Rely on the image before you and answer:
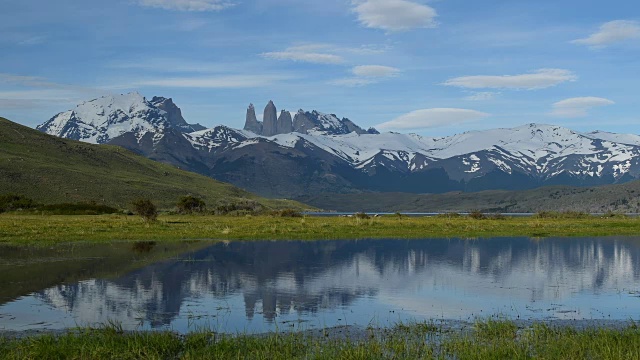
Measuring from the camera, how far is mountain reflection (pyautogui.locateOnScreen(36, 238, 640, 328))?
29281mm

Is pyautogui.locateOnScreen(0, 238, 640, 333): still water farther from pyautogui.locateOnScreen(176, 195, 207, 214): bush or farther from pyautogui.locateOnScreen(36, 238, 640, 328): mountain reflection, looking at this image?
pyautogui.locateOnScreen(176, 195, 207, 214): bush

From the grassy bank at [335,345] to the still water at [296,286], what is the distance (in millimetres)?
2775

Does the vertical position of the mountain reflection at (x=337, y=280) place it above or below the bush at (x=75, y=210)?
below

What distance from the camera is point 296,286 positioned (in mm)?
35812

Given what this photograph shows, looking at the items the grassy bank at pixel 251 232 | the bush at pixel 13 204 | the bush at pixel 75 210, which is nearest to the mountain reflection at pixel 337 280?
the grassy bank at pixel 251 232

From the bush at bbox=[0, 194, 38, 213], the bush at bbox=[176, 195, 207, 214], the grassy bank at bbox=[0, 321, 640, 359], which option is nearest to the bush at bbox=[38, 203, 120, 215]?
the bush at bbox=[0, 194, 38, 213]

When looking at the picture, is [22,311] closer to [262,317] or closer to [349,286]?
[262,317]

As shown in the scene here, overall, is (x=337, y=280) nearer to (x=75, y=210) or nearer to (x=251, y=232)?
(x=251, y=232)

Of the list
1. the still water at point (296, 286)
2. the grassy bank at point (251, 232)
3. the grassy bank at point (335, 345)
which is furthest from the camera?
the grassy bank at point (251, 232)

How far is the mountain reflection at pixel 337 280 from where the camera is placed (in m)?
29.3

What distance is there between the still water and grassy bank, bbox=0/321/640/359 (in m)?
2.78

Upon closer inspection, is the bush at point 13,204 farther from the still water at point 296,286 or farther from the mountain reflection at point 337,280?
the mountain reflection at point 337,280

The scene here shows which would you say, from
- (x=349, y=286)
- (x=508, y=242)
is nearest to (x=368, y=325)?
(x=349, y=286)

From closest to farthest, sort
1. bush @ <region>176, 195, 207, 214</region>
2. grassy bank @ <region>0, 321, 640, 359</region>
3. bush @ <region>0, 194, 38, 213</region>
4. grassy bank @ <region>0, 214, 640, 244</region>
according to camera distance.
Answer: grassy bank @ <region>0, 321, 640, 359</region>, grassy bank @ <region>0, 214, 640, 244</region>, bush @ <region>0, 194, 38, 213</region>, bush @ <region>176, 195, 207, 214</region>
